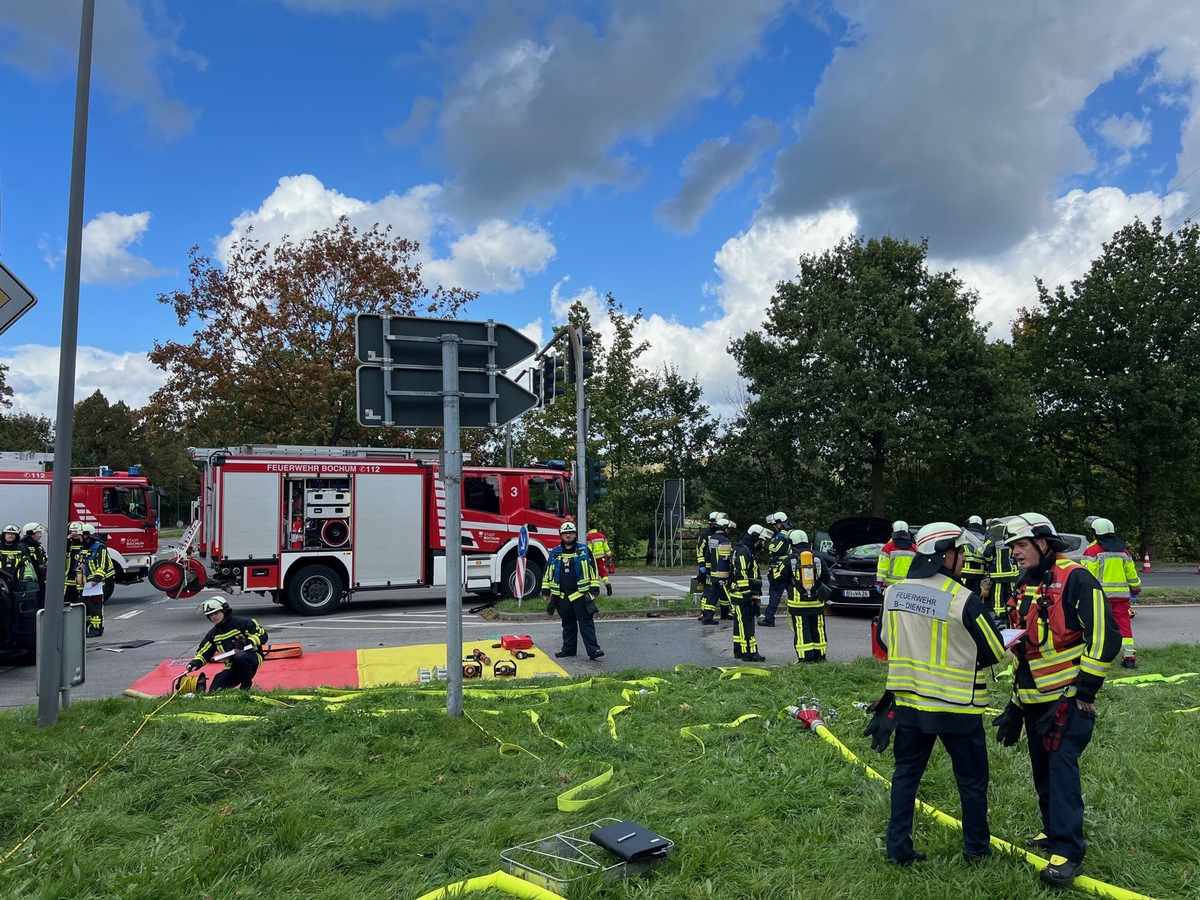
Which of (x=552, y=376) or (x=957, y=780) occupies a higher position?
(x=552, y=376)

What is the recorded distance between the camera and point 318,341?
23.0m

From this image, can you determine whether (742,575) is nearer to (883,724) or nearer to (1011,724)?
(1011,724)

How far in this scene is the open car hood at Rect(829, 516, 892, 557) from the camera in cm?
1459

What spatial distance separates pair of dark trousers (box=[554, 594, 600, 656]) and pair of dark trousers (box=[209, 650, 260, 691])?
378 centimetres

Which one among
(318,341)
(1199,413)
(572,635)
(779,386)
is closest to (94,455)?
(318,341)

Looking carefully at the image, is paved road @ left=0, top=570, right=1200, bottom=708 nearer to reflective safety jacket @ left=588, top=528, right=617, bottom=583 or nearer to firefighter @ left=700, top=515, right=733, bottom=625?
firefighter @ left=700, top=515, right=733, bottom=625

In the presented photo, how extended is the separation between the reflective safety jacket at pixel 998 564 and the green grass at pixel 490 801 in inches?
140

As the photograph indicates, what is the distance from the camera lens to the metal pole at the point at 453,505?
5758 millimetres

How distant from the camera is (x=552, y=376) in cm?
1433

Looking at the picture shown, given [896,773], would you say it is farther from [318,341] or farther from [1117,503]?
[1117,503]

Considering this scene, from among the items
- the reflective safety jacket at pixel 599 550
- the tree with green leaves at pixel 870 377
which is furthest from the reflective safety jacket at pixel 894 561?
the tree with green leaves at pixel 870 377

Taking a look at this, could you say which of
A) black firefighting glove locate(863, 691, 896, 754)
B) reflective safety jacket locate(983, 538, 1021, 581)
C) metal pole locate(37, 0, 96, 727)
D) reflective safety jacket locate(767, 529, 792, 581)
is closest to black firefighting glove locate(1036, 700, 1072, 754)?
black firefighting glove locate(863, 691, 896, 754)

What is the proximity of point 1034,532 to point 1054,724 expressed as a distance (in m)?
0.89

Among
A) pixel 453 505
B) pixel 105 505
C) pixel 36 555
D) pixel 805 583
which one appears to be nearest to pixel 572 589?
pixel 805 583
